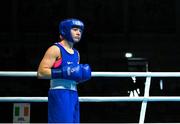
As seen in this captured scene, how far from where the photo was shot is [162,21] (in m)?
14.4

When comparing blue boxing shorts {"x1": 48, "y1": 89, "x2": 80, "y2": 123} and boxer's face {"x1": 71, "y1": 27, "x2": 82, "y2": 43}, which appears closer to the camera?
blue boxing shorts {"x1": 48, "y1": 89, "x2": 80, "y2": 123}

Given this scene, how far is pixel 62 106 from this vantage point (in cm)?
254

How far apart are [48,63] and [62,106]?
30 cm

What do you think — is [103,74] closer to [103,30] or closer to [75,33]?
[75,33]

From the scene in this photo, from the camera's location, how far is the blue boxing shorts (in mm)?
2547

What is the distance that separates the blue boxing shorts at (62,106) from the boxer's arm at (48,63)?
0.42 ft

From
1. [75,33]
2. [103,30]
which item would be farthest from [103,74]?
[103,30]

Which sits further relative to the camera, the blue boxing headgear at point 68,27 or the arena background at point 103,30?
the arena background at point 103,30

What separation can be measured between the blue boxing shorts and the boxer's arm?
129 millimetres

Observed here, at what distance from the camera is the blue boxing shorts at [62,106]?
2.55 metres

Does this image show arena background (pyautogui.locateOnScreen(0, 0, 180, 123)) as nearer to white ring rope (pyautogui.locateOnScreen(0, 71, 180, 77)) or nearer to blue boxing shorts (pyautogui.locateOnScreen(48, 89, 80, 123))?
white ring rope (pyautogui.locateOnScreen(0, 71, 180, 77))

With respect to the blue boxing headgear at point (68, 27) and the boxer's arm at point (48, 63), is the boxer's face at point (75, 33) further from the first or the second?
the boxer's arm at point (48, 63)

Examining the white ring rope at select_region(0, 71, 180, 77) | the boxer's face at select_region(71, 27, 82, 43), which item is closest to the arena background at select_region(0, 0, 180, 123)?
the white ring rope at select_region(0, 71, 180, 77)

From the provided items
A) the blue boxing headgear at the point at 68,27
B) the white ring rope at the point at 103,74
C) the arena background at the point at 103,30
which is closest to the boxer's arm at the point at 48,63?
the blue boxing headgear at the point at 68,27
